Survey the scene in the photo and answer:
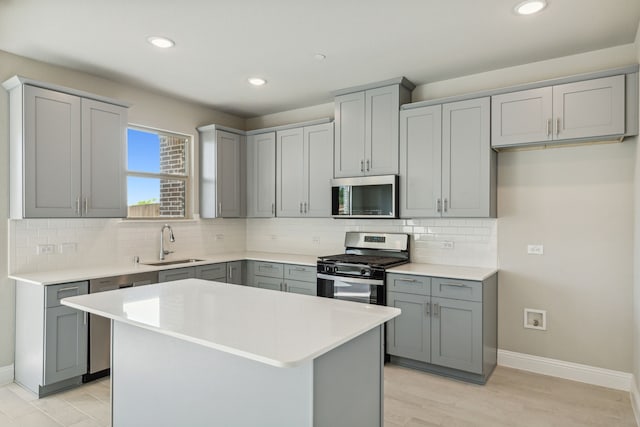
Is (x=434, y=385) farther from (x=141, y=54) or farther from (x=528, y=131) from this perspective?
(x=141, y=54)

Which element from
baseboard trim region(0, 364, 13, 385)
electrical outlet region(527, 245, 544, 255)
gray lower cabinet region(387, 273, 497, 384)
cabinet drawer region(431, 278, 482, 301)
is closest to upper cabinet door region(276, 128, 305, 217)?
gray lower cabinet region(387, 273, 497, 384)

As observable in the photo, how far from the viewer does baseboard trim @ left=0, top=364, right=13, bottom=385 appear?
10.9 feet

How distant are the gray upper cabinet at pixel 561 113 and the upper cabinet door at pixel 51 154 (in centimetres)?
364

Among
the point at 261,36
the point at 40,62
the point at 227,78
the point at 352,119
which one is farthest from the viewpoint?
the point at 352,119

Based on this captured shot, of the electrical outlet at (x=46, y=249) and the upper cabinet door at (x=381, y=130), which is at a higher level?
the upper cabinet door at (x=381, y=130)

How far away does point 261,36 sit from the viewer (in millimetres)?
3045

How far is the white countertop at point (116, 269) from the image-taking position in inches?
125

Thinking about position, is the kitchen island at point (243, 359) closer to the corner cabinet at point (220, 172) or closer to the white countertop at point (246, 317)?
the white countertop at point (246, 317)

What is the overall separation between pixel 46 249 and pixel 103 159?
0.94 m

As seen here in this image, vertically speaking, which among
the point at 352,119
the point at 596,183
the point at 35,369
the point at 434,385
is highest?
the point at 352,119

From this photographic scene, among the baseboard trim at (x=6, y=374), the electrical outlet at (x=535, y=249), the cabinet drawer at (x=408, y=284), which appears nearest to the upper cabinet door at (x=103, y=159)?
the baseboard trim at (x=6, y=374)

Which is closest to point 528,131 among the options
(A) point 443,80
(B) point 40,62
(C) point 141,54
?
(A) point 443,80

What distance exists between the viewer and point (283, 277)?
4.50 metres

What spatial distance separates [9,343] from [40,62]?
243 cm
